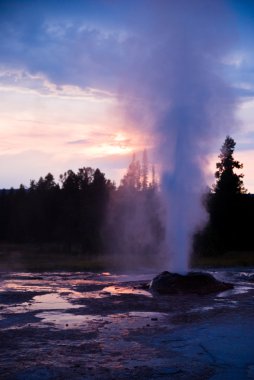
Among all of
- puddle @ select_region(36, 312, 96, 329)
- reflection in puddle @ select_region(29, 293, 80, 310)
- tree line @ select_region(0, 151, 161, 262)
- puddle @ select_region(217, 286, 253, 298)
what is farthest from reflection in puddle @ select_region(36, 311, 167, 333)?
tree line @ select_region(0, 151, 161, 262)

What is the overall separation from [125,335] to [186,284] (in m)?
8.31

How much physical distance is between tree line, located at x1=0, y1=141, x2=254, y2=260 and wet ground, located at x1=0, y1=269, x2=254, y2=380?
23.3m

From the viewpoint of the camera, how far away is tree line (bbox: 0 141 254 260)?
152 feet

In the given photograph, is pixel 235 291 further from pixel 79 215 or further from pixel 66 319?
pixel 79 215

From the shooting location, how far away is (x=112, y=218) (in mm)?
54844

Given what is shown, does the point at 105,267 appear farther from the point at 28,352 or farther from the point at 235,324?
the point at 28,352

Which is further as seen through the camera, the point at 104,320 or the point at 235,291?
the point at 235,291

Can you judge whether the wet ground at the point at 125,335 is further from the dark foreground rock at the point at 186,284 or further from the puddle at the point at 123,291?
the dark foreground rock at the point at 186,284

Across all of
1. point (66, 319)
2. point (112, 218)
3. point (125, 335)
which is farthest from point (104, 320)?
point (112, 218)

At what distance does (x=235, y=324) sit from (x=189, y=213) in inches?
448

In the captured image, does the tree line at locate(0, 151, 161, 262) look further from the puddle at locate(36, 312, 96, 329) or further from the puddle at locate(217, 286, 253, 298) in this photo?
the puddle at locate(36, 312, 96, 329)

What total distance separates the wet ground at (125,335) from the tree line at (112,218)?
23.3 m

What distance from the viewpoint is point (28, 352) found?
30.1 feet

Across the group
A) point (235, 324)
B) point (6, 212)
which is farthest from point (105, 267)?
point (6, 212)
